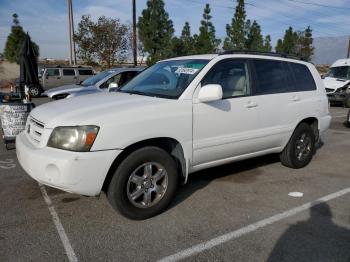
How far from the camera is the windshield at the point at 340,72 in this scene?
16.1 meters

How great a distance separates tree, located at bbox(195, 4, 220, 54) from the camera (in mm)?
34312

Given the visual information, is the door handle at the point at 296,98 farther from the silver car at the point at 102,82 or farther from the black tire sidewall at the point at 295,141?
the silver car at the point at 102,82

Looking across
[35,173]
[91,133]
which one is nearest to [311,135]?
[91,133]

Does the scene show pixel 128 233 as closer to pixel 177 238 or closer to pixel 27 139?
pixel 177 238

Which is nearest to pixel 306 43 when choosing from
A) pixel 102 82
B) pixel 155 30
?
pixel 155 30

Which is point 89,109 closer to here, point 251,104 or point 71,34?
point 251,104

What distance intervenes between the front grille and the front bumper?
0.20 m

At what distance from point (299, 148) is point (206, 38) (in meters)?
30.6

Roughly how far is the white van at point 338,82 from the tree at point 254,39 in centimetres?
2053

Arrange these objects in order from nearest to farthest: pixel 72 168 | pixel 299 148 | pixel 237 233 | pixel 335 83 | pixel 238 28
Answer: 1. pixel 72 168
2. pixel 237 233
3. pixel 299 148
4. pixel 335 83
5. pixel 238 28

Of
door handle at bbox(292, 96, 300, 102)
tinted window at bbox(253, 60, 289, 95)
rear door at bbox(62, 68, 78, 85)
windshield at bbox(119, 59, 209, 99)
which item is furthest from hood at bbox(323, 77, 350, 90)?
rear door at bbox(62, 68, 78, 85)

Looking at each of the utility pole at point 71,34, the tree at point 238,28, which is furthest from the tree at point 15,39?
the tree at point 238,28

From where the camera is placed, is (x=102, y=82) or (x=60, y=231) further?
(x=102, y=82)

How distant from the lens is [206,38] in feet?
113
